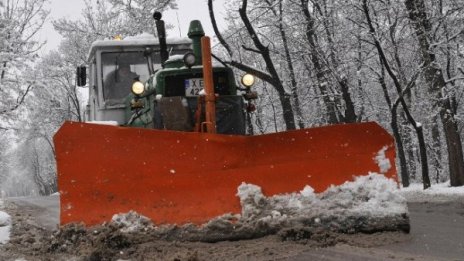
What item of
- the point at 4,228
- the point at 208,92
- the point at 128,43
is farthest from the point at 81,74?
the point at 208,92

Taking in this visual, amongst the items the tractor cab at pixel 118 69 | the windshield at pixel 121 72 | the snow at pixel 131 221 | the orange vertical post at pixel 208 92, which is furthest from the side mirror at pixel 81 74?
the snow at pixel 131 221

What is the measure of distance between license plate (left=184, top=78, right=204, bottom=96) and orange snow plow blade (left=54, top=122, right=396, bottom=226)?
143 cm

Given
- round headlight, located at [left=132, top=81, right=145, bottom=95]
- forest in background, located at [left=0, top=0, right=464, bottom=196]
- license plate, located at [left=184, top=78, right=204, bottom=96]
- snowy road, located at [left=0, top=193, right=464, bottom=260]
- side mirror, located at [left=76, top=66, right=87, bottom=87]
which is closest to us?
snowy road, located at [left=0, top=193, right=464, bottom=260]

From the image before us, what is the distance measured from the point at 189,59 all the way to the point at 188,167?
173 cm

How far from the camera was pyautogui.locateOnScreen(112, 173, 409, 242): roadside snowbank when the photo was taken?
4.17 m

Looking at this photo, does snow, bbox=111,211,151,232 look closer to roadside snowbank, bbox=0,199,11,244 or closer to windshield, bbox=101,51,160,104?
roadside snowbank, bbox=0,199,11,244

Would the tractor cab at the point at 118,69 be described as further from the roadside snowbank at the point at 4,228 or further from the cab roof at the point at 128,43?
the roadside snowbank at the point at 4,228

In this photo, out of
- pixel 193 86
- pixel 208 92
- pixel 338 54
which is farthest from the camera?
pixel 338 54

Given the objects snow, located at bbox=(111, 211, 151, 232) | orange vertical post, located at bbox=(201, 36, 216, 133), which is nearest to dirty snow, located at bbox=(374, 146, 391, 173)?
orange vertical post, located at bbox=(201, 36, 216, 133)

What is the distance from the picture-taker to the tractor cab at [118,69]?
725 centimetres

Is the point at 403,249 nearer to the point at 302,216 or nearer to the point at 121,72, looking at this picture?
the point at 302,216

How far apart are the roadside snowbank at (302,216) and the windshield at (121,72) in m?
3.41

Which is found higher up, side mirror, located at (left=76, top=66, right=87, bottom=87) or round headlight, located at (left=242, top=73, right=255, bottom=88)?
side mirror, located at (left=76, top=66, right=87, bottom=87)

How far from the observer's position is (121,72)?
24.5ft
